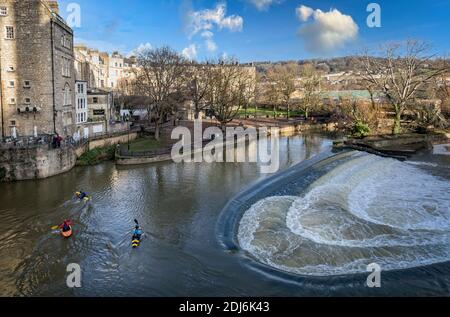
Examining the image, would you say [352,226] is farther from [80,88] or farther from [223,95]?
[223,95]

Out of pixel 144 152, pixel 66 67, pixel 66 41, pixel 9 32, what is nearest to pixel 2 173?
pixel 144 152


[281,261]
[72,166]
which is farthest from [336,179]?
[72,166]

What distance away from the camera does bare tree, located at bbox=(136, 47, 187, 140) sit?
43125 millimetres

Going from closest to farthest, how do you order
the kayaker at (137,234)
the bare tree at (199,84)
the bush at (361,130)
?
the kayaker at (137,234) < the bush at (361,130) < the bare tree at (199,84)

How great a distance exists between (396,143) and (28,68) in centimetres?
3783

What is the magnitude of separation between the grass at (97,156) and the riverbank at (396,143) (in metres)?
23.7

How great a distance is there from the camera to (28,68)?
104 feet

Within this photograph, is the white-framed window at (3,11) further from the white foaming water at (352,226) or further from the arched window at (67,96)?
the white foaming water at (352,226)

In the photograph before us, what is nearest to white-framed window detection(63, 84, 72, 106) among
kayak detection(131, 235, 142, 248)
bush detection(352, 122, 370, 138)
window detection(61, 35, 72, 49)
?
window detection(61, 35, 72, 49)

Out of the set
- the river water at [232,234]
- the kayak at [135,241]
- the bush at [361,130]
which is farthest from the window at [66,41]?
the bush at [361,130]

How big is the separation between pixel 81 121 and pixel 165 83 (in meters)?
10.7

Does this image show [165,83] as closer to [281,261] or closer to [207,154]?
[207,154]

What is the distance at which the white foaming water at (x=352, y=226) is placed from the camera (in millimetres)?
14719

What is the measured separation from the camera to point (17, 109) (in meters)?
31.8
